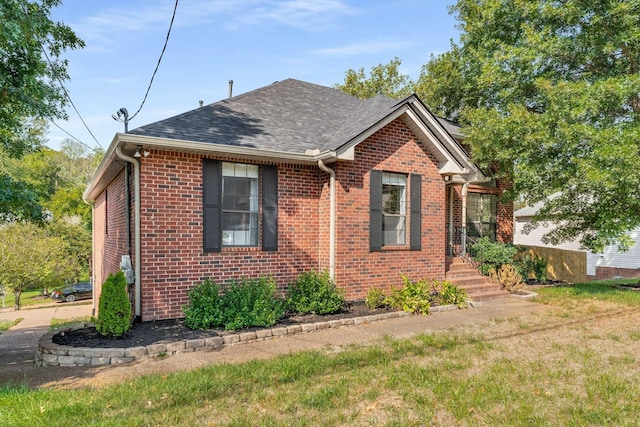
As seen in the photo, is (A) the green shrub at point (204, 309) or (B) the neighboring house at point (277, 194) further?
(B) the neighboring house at point (277, 194)

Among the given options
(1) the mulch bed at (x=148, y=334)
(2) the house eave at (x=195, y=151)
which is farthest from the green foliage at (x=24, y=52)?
(1) the mulch bed at (x=148, y=334)

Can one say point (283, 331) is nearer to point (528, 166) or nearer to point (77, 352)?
point (77, 352)

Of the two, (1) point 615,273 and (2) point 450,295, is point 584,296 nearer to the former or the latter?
(2) point 450,295

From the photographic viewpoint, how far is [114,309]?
21.0 ft

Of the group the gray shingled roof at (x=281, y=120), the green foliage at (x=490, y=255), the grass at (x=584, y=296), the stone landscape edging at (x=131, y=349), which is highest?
the gray shingled roof at (x=281, y=120)

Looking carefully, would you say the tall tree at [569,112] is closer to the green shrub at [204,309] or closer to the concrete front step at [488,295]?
the concrete front step at [488,295]

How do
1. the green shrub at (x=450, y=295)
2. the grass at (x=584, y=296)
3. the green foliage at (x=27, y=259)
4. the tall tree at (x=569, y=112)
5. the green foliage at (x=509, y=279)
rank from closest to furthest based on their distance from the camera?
the green shrub at (x=450, y=295)
the tall tree at (x=569, y=112)
the grass at (x=584, y=296)
the green foliage at (x=509, y=279)
the green foliage at (x=27, y=259)

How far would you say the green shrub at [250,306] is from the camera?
704 cm

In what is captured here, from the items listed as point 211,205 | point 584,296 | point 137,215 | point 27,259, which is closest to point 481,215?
point 584,296

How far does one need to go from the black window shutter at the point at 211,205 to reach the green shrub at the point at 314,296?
72.4 inches

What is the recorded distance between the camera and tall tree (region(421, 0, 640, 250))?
9.95 m

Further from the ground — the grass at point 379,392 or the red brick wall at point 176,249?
the red brick wall at point 176,249

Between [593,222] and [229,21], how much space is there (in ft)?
37.8

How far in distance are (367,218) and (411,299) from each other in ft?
6.99
